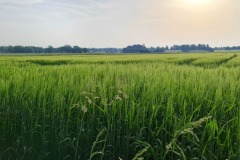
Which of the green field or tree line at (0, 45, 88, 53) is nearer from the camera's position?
the green field

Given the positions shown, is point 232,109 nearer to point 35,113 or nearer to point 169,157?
point 169,157

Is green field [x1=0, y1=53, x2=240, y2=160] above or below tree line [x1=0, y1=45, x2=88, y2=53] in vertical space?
above

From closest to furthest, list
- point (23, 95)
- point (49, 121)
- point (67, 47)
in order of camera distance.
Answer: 1. point (49, 121)
2. point (23, 95)
3. point (67, 47)

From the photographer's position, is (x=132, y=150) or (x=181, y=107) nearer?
(x=132, y=150)

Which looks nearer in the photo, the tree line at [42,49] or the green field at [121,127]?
the green field at [121,127]

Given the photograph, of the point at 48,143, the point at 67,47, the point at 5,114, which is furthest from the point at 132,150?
the point at 67,47

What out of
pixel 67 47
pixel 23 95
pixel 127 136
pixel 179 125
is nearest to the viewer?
pixel 179 125

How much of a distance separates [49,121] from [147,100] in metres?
0.98

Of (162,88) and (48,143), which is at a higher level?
(162,88)

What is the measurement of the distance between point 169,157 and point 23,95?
83.6 inches

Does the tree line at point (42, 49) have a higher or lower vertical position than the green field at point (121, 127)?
lower

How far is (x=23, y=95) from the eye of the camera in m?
3.56

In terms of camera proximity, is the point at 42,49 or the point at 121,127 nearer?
the point at 121,127

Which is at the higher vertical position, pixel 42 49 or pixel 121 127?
pixel 121 127
